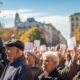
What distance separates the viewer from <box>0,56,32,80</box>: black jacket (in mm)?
4617

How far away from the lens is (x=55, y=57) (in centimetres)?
515

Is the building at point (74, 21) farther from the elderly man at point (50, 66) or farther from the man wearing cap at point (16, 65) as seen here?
the man wearing cap at point (16, 65)

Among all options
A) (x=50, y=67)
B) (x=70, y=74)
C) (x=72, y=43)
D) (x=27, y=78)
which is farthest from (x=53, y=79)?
(x=72, y=43)

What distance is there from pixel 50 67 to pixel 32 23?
138 metres

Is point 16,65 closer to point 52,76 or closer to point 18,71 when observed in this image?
point 18,71

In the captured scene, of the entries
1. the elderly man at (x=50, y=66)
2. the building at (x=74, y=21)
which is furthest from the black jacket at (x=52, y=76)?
the building at (x=74, y=21)

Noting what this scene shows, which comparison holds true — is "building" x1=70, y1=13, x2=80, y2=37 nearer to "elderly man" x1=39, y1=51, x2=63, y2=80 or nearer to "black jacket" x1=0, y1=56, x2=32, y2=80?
"elderly man" x1=39, y1=51, x2=63, y2=80

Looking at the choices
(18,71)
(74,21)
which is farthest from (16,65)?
(74,21)

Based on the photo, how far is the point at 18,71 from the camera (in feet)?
15.3

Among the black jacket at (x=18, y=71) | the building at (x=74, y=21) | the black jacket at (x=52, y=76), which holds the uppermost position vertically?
the black jacket at (x=18, y=71)

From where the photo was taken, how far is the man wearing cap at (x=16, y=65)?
4.65 meters

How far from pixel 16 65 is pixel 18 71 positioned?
0.15 meters

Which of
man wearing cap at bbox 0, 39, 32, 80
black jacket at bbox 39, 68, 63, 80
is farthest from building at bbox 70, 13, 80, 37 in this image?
man wearing cap at bbox 0, 39, 32, 80

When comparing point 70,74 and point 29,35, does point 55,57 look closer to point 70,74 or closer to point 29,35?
point 70,74
